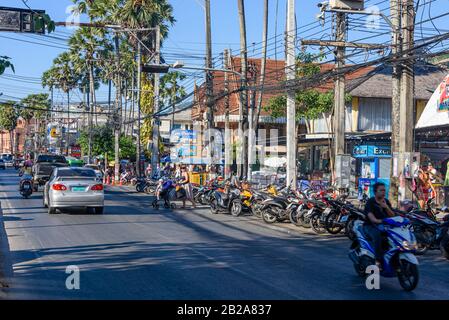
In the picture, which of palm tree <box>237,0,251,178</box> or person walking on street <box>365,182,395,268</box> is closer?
person walking on street <box>365,182,395,268</box>

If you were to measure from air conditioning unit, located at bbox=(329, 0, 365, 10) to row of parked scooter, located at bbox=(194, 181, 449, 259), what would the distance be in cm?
578

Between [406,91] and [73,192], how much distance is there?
36.3 ft

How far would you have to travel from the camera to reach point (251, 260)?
1247cm

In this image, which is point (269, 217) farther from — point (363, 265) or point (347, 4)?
point (363, 265)

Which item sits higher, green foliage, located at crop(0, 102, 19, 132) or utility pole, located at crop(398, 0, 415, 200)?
green foliage, located at crop(0, 102, 19, 132)

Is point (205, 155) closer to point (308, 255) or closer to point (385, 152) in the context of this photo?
point (385, 152)

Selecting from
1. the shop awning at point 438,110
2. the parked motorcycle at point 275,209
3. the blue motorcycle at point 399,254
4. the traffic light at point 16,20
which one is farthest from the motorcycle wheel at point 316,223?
the traffic light at point 16,20

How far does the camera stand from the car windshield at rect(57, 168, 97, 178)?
73.5 ft

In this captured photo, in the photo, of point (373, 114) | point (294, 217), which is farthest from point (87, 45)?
point (294, 217)

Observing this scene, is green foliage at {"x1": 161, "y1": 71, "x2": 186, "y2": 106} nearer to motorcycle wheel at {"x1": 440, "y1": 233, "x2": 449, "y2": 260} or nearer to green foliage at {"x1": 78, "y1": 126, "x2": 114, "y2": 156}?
green foliage at {"x1": 78, "y1": 126, "x2": 114, "y2": 156}

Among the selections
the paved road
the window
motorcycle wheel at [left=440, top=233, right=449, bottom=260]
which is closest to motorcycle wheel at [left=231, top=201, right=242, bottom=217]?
the paved road

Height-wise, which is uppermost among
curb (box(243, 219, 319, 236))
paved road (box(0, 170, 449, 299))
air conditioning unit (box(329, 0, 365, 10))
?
air conditioning unit (box(329, 0, 365, 10))

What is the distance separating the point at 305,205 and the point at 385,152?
11.1m
